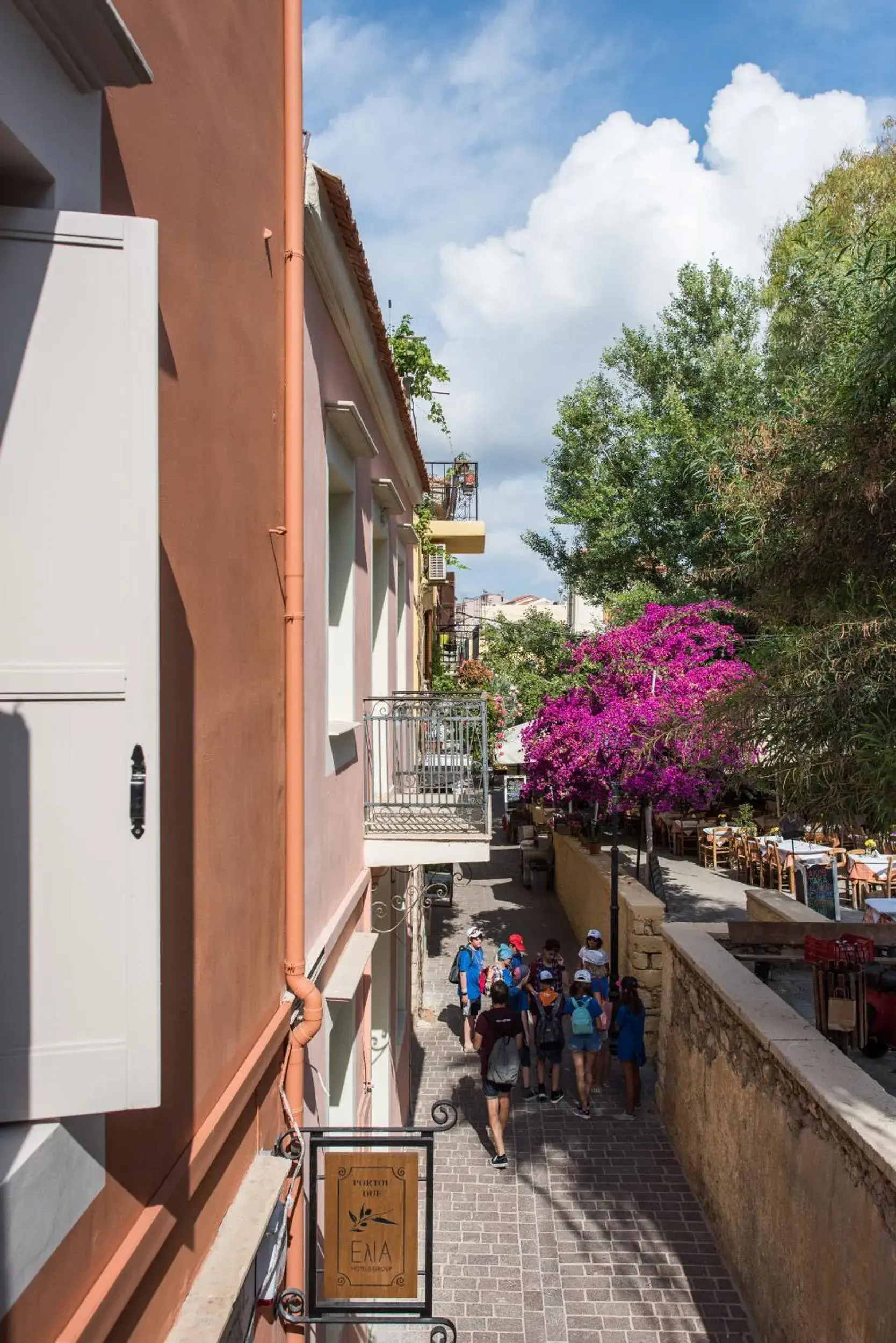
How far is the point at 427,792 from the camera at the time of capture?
303 inches

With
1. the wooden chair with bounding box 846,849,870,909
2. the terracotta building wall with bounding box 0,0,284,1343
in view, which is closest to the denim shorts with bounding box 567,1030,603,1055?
the terracotta building wall with bounding box 0,0,284,1343

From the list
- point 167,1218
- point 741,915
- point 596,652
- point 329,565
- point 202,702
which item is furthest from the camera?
point 741,915

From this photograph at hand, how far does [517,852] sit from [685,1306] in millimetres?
17475

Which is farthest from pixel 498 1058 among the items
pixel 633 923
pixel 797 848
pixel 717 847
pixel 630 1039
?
pixel 717 847

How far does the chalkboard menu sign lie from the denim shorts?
5.87 meters

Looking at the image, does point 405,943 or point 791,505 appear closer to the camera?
point 791,505

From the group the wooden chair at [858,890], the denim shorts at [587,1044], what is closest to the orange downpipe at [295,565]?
the denim shorts at [587,1044]

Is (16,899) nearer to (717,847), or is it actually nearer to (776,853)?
(776,853)

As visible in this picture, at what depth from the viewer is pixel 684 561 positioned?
765 inches

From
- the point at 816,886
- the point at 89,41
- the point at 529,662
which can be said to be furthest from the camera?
the point at 529,662

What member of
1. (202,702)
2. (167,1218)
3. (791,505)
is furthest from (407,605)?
(167,1218)

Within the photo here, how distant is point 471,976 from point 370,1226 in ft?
26.2

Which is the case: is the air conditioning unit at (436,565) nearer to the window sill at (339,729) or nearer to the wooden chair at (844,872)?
the wooden chair at (844,872)

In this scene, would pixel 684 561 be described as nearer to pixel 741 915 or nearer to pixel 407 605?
pixel 741 915
